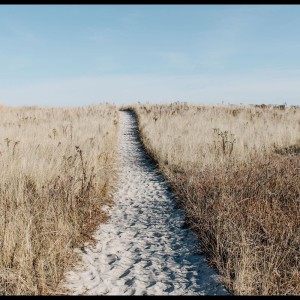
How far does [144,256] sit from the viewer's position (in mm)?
4895

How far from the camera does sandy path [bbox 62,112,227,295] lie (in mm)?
3982

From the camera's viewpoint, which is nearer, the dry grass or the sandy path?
A: the dry grass

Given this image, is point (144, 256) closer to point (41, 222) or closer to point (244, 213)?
point (41, 222)

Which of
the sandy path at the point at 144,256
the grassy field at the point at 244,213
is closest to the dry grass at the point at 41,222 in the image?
the sandy path at the point at 144,256

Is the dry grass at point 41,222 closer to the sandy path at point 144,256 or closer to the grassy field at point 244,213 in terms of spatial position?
the sandy path at point 144,256

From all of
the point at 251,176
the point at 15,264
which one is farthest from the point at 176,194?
the point at 15,264

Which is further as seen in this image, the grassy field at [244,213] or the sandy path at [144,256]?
the sandy path at [144,256]

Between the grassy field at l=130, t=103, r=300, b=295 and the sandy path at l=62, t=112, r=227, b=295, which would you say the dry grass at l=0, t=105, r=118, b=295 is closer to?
the sandy path at l=62, t=112, r=227, b=295

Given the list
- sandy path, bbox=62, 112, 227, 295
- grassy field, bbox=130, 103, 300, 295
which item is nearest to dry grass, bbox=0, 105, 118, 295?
sandy path, bbox=62, 112, 227, 295

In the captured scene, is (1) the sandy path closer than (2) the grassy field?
No

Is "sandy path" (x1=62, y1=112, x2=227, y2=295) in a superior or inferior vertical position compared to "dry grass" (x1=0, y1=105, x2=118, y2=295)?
inferior

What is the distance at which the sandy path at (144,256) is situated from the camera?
13.1 feet

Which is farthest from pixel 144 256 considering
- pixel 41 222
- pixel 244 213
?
pixel 244 213

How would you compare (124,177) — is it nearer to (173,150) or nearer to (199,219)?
(173,150)
